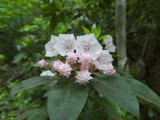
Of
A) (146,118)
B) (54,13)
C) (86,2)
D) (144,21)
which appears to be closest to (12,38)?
(54,13)

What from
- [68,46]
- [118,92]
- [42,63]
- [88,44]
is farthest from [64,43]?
[118,92]

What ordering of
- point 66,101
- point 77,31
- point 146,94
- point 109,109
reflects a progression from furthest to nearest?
point 77,31
point 109,109
point 146,94
point 66,101

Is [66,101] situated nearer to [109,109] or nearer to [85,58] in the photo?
[85,58]

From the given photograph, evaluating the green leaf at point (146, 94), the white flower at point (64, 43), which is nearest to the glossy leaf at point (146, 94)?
the green leaf at point (146, 94)

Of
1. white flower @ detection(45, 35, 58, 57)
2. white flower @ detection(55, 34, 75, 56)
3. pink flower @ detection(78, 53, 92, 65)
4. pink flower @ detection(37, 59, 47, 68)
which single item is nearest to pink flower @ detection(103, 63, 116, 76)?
pink flower @ detection(78, 53, 92, 65)

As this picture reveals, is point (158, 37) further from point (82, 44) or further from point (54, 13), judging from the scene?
point (82, 44)
